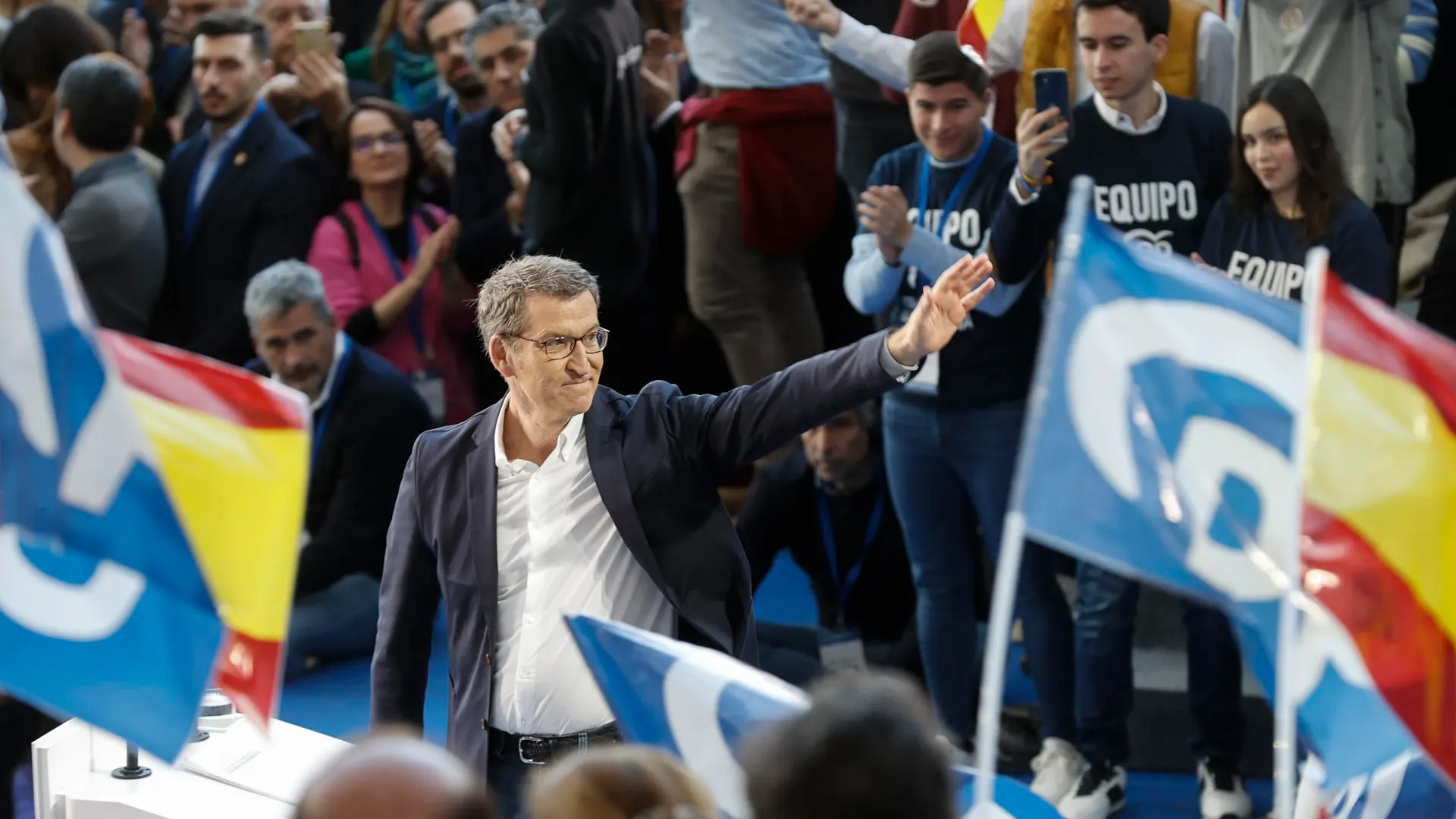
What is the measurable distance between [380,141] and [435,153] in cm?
42

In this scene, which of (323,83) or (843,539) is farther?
(323,83)

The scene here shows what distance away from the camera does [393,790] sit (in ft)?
6.34

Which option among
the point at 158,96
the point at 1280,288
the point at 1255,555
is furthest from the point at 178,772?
the point at 158,96

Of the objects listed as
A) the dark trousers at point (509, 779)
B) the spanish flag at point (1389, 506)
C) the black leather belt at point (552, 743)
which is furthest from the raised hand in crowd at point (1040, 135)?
the spanish flag at point (1389, 506)

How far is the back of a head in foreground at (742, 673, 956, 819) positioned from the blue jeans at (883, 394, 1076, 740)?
11.8 ft

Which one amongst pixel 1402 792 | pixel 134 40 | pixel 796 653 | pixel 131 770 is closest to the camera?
pixel 1402 792

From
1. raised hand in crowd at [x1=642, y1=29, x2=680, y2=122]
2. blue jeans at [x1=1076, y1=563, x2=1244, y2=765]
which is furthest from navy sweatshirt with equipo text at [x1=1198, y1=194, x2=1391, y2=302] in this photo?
raised hand in crowd at [x1=642, y1=29, x2=680, y2=122]

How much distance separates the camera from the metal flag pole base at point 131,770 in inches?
164

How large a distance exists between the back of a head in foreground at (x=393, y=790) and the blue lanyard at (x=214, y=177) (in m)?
5.46

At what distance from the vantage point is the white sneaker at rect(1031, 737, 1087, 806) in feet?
18.7

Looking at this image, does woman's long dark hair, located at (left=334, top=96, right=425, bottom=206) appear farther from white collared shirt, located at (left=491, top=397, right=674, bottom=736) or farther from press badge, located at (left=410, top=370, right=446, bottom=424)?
white collared shirt, located at (left=491, top=397, right=674, bottom=736)

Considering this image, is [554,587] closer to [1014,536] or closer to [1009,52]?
[1014,536]

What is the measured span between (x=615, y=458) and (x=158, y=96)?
4866 millimetres

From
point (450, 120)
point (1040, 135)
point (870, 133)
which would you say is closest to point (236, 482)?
point (1040, 135)
